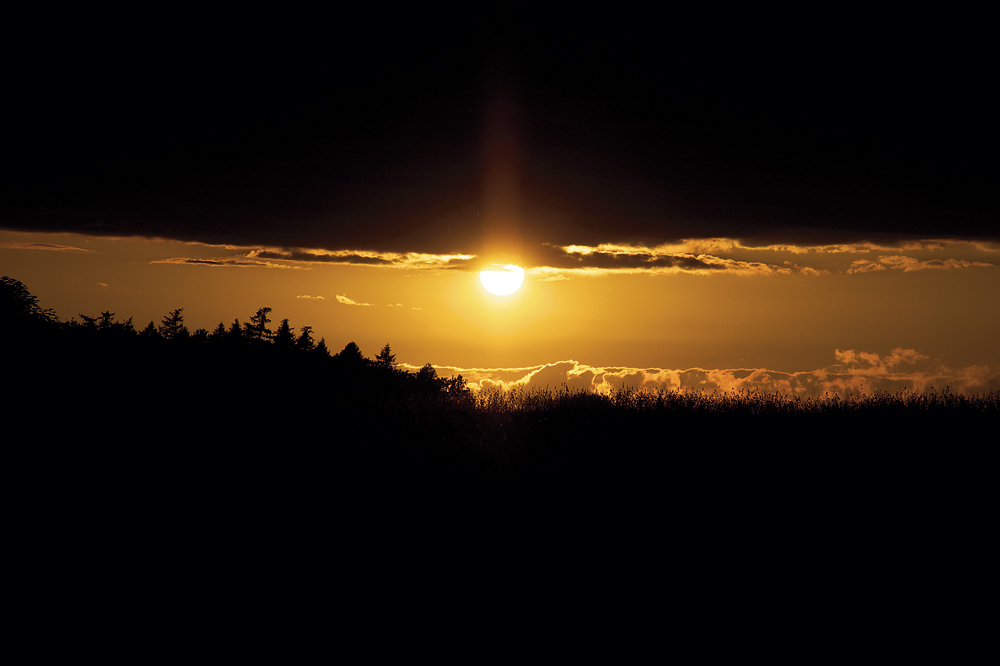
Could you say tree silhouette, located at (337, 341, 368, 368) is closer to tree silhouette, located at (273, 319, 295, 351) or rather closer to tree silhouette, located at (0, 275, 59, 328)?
tree silhouette, located at (273, 319, 295, 351)

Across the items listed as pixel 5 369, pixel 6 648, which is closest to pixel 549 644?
pixel 6 648

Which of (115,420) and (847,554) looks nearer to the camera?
(847,554)

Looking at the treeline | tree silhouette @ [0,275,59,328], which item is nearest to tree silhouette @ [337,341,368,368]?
the treeline

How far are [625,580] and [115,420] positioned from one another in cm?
1039

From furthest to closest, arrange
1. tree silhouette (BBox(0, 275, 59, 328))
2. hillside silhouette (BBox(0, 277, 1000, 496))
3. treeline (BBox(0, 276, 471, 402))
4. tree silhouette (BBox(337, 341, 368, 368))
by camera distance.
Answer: tree silhouette (BBox(337, 341, 368, 368)) → tree silhouette (BBox(0, 275, 59, 328)) → treeline (BBox(0, 276, 471, 402)) → hillside silhouette (BBox(0, 277, 1000, 496))

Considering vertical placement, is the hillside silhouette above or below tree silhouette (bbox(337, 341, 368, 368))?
above

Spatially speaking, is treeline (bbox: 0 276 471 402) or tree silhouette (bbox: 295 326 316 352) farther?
tree silhouette (bbox: 295 326 316 352)

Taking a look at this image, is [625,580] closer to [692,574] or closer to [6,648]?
[692,574]

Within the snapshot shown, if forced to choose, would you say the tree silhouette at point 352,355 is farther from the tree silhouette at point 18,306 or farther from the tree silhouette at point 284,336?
the tree silhouette at point 18,306

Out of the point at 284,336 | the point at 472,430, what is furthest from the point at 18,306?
the point at 472,430

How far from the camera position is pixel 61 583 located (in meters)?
6.05

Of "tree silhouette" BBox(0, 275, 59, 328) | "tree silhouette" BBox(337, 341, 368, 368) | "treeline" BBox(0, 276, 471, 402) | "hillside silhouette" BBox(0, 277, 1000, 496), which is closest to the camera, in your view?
"hillside silhouette" BBox(0, 277, 1000, 496)

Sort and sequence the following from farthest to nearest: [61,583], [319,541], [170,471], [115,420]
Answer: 1. [115,420]
2. [170,471]
3. [319,541]
4. [61,583]

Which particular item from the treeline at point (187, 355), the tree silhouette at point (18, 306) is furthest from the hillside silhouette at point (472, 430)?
the tree silhouette at point (18, 306)
